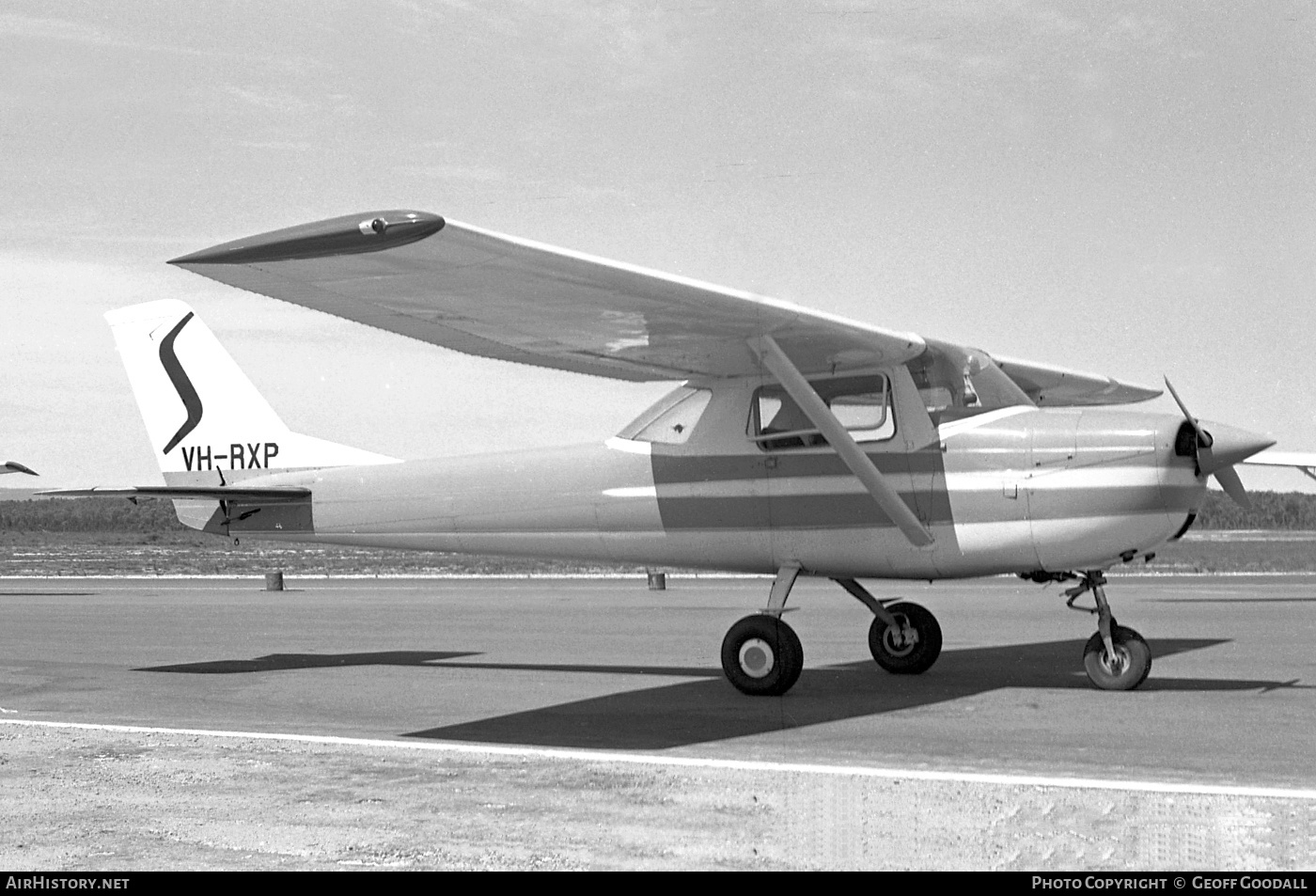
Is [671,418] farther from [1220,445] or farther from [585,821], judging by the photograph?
[585,821]

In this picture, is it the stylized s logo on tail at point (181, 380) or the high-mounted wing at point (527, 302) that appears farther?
the stylized s logo on tail at point (181, 380)

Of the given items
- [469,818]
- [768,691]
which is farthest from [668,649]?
[469,818]

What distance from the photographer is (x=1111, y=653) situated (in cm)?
1066

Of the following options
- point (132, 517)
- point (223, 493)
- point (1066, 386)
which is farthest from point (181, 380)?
point (132, 517)

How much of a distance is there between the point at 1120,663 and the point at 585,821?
6202mm

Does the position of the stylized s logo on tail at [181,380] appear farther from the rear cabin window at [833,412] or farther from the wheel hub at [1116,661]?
the wheel hub at [1116,661]

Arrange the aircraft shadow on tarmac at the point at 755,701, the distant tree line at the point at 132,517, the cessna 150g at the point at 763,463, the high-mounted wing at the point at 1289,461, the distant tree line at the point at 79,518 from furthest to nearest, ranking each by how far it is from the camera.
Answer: the distant tree line at the point at 79,518, the distant tree line at the point at 132,517, the high-mounted wing at the point at 1289,461, the cessna 150g at the point at 763,463, the aircraft shadow on tarmac at the point at 755,701

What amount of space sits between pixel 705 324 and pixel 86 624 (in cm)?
1490

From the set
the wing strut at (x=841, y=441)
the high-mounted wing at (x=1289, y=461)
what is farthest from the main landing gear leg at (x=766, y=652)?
the high-mounted wing at (x=1289, y=461)

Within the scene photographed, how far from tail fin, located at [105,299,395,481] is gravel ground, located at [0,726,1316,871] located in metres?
7.37

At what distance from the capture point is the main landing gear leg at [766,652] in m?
10.6

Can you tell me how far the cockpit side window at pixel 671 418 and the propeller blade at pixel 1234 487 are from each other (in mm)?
4208

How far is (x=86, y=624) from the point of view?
69.5ft

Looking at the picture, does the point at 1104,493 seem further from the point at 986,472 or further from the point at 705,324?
the point at 705,324
